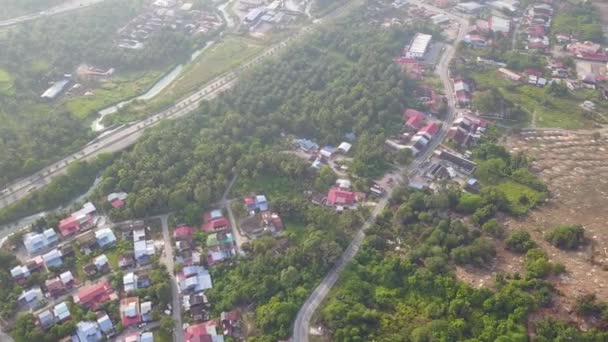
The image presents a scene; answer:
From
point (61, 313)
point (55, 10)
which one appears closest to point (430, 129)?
point (61, 313)

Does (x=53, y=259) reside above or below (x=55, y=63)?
below

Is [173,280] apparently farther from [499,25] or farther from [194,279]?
[499,25]

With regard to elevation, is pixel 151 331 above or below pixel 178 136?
A: below

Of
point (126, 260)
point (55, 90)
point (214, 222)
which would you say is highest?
point (55, 90)

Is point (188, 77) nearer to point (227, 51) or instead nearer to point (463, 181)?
point (227, 51)

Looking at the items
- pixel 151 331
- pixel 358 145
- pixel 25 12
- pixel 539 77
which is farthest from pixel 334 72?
pixel 25 12
